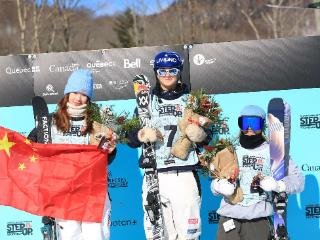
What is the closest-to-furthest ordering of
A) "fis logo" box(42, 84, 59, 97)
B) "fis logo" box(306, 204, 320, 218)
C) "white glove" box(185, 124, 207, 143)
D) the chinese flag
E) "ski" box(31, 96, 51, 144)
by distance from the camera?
"white glove" box(185, 124, 207, 143)
the chinese flag
"ski" box(31, 96, 51, 144)
"fis logo" box(306, 204, 320, 218)
"fis logo" box(42, 84, 59, 97)

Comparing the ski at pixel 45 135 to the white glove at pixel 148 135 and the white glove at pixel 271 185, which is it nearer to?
the white glove at pixel 148 135

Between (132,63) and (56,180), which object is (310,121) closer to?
(132,63)

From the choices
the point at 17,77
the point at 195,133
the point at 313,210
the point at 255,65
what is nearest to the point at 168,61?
the point at 195,133

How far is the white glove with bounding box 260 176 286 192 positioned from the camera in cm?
496

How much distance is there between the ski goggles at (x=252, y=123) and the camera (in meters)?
5.07

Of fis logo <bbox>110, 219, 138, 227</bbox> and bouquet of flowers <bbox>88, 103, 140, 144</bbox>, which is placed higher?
bouquet of flowers <bbox>88, 103, 140, 144</bbox>

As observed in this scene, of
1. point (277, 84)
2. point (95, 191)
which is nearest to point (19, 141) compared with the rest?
point (95, 191)

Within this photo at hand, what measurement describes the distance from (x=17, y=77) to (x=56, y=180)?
179 cm

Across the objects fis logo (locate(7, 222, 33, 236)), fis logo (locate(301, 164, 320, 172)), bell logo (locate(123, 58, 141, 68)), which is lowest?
fis logo (locate(7, 222, 33, 236))

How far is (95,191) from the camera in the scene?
522 cm

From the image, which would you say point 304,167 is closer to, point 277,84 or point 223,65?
point 277,84

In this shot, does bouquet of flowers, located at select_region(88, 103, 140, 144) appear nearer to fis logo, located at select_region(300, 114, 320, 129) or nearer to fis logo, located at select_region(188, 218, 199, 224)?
fis logo, located at select_region(188, 218, 199, 224)

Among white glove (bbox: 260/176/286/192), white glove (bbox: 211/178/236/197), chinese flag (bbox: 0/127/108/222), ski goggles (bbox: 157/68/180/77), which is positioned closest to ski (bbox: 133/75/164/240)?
ski goggles (bbox: 157/68/180/77)

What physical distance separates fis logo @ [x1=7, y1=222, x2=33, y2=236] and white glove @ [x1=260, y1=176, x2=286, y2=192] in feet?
9.25
